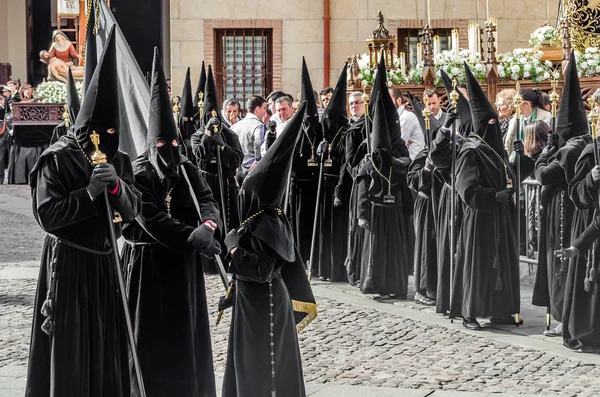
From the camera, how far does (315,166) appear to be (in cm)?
1411

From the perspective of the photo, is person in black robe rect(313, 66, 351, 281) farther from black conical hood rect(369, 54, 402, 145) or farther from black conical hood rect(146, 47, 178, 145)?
black conical hood rect(146, 47, 178, 145)

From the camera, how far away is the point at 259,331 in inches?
280

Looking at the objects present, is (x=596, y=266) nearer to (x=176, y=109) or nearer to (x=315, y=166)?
(x=315, y=166)

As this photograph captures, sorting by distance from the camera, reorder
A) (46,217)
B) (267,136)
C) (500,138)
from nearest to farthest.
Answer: (46,217) < (500,138) < (267,136)

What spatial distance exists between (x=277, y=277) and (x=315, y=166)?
22.7 ft

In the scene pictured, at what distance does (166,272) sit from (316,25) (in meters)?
18.2

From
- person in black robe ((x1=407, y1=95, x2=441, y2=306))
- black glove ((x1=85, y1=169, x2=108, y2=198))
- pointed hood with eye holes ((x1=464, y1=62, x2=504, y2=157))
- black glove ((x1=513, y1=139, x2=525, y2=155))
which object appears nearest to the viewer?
black glove ((x1=85, y1=169, x2=108, y2=198))

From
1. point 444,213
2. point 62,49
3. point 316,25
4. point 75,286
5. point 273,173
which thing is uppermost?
point 316,25

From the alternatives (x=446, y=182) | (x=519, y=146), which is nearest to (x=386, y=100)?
(x=446, y=182)

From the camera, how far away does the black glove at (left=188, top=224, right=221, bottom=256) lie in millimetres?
7410

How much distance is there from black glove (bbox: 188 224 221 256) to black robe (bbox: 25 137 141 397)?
18.6 inches

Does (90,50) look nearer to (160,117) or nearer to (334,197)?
(160,117)

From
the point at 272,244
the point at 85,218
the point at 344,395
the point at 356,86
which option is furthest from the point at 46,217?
the point at 356,86

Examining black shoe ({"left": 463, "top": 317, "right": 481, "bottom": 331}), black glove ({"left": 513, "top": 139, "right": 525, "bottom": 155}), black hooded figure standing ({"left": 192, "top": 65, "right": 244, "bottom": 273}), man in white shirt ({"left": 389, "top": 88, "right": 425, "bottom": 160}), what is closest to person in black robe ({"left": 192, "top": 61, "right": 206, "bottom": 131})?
black hooded figure standing ({"left": 192, "top": 65, "right": 244, "bottom": 273})
